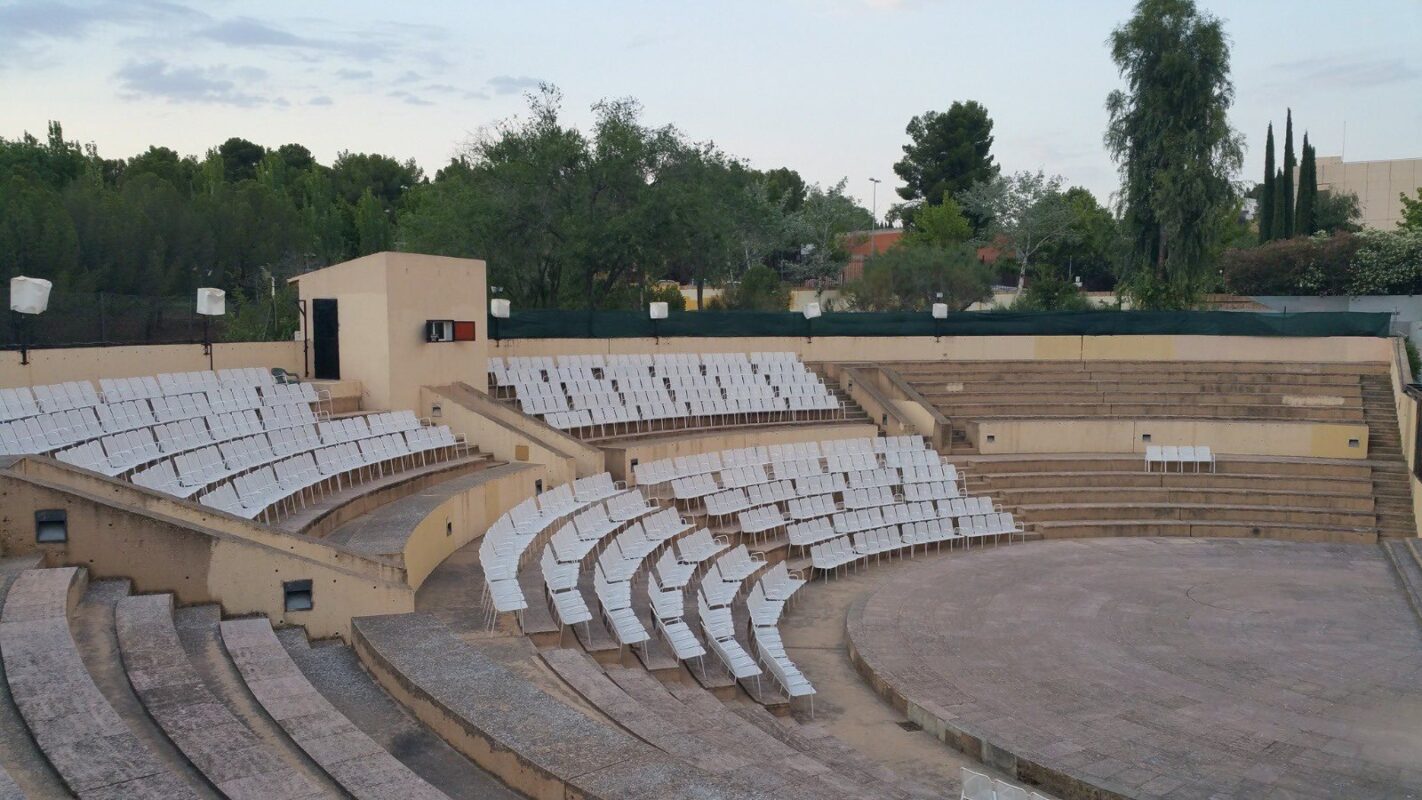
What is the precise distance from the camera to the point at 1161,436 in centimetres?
2397

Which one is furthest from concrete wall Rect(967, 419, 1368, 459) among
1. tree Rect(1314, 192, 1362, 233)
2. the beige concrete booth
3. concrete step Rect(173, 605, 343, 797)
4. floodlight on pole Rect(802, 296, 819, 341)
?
tree Rect(1314, 192, 1362, 233)

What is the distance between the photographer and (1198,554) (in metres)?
18.6

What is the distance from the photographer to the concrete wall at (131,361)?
15.4 m

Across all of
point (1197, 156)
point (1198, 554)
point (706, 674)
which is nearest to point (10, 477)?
point (706, 674)

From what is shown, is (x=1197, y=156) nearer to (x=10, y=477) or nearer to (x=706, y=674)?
(x=706, y=674)

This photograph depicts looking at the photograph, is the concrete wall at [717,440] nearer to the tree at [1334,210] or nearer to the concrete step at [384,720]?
the concrete step at [384,720]

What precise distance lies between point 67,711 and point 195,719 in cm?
64

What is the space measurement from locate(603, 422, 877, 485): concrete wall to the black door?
16.4 feet

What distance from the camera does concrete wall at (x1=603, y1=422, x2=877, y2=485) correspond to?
18766 mm

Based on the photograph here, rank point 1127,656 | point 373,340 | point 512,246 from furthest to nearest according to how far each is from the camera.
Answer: point 512,246, point 373,340, point 1127,656

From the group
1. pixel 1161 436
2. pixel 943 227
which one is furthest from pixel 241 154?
pixel 1161 436

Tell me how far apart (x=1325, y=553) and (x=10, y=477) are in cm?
1910

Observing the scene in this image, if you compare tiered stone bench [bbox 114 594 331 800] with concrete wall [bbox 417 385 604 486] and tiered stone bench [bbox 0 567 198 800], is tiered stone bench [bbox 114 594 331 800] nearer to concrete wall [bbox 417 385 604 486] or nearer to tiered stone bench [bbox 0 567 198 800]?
tiered stone bench [bbox 0 567 198 800]

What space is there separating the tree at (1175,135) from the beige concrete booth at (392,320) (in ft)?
73.4
